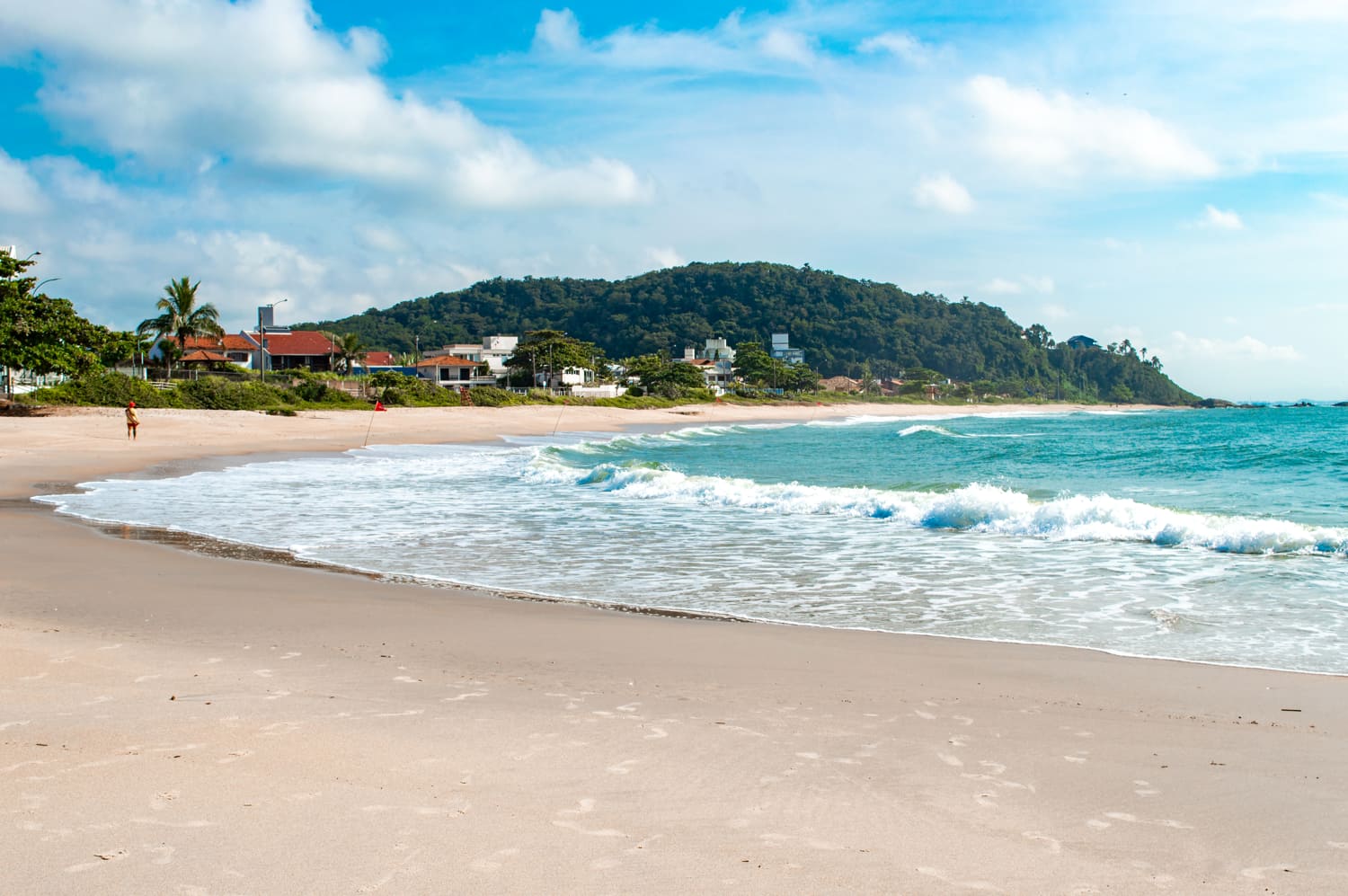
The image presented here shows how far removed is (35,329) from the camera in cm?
3238

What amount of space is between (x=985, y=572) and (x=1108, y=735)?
18.9ft

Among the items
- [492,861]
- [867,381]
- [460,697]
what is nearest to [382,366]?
[867,381]

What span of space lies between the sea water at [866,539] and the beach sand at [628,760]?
4.18ft

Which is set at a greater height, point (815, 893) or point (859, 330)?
point (859, 330)

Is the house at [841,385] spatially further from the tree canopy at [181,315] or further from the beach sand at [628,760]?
the beach sand at [628,760]

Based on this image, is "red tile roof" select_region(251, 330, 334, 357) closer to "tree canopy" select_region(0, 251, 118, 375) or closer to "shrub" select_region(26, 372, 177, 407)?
"shrub" select_region(26, 372, 177, 407)

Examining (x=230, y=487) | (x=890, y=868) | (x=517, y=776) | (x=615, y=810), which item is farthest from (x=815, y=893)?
(x=230, y=487)

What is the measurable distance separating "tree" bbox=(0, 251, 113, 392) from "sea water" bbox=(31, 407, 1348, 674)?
14872 mm

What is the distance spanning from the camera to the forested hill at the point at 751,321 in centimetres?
17350

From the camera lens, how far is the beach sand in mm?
3121

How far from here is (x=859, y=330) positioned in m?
181

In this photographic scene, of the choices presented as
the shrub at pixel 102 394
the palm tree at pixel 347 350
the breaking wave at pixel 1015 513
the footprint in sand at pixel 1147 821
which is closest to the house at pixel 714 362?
the palm tree at pixel 347 350

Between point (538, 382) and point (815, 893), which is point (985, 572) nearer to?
point (815, 893)

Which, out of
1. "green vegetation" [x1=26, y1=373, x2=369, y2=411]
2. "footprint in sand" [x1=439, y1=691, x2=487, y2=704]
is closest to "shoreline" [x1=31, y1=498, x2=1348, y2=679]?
"footprint in sand" [x1=439, y1=691, x2=487, y2=704]
